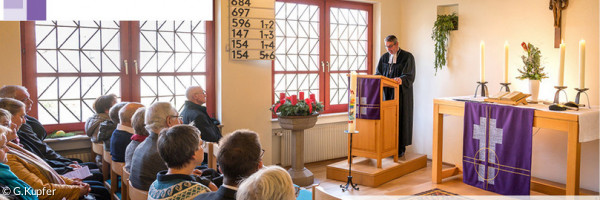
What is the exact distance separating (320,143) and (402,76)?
4.56 ft

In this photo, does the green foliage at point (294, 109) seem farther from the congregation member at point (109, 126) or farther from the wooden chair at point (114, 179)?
the wooden chair at point (114, 179)

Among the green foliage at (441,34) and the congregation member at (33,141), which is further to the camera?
the green foliage at (441,34)

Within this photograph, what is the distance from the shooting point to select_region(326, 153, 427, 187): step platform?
16.9ft

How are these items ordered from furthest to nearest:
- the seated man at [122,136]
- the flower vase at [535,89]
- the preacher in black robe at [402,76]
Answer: the preacher in black robe at [402,76] < the flower vase at [535,89] < the seated man at [122,136]

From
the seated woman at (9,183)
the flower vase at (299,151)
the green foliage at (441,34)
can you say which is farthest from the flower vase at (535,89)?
the seated woman at (9,183)

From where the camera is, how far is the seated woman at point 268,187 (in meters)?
1.65

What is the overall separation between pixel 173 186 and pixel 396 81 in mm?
3515

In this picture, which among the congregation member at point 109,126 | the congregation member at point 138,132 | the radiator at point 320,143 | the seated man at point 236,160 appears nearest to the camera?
the seated man at point 236,160

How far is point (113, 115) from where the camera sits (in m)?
3.93

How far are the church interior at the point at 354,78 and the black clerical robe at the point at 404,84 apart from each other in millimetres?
27

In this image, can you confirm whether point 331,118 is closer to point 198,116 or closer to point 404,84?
point 404,84

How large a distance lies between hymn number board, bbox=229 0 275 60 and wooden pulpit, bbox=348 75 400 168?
1.11 metres

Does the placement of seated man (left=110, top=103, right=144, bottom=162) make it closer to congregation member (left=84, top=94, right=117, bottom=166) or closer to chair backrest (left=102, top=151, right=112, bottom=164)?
chair backrest (left=102, top=151, right=112, bottom=164)

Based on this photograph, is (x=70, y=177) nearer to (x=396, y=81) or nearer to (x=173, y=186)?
(x=173, y=186)
